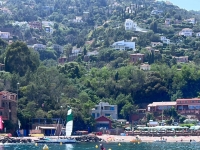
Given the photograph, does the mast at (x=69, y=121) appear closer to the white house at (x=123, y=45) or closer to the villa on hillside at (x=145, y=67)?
the villa on hillside at (x=145, y=67)

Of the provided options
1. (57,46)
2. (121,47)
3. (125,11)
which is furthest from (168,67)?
(125,11)

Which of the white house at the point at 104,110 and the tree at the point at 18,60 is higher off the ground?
the tree at the point at 18,60

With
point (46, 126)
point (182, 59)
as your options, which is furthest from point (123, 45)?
point (46, 126)

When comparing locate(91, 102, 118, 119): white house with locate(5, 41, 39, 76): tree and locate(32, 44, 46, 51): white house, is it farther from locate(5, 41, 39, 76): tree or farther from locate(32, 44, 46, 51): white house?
locate(32, 44, 46, 51): white house

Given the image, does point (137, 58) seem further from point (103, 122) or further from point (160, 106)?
point (103, 122)

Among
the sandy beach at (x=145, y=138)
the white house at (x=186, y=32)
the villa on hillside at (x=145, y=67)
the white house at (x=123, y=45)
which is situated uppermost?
the white house at (x=186, y=32)

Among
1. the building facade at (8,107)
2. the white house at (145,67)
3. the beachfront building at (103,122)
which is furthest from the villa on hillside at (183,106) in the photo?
the building facade at (8,107)

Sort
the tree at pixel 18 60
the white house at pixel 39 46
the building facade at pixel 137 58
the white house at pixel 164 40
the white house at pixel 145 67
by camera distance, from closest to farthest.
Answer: the tree at pixel 18 60 < the white house at pixel 145 67 < the building facade at pixel 137 58 < the white house at pixel 164 40 < the white house at pixel 39 46

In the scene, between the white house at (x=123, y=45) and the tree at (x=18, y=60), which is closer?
the tree at (x=18, y=60)
